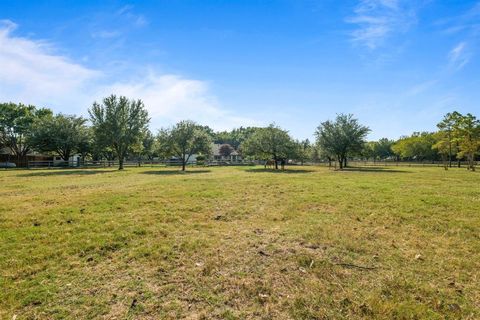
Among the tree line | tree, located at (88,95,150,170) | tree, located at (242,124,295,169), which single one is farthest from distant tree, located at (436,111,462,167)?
tree, located at (88,95,150,170)

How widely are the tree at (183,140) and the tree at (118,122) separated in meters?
4.31

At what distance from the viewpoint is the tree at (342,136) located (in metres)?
42.2

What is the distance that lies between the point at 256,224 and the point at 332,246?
2268 millimetres

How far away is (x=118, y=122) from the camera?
123ft

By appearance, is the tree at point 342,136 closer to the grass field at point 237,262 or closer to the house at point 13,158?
the grass field at point 237,262

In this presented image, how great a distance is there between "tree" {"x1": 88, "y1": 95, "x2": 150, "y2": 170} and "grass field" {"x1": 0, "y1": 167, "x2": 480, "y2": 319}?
3090cm

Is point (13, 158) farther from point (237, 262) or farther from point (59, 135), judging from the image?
point (237, 262)

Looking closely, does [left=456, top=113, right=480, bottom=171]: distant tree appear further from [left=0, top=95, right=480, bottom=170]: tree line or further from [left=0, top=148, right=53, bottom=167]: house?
[left=0, top=148, right=53, bottom=167]: house

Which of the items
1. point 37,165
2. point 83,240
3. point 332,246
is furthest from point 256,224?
point 37,165

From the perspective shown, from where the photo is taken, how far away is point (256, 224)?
291 inches

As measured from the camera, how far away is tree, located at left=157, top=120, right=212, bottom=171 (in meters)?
36.7

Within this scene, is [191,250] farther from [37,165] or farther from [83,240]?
[37,165]

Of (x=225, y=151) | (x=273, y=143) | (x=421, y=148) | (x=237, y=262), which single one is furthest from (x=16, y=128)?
(x=421, y=148)

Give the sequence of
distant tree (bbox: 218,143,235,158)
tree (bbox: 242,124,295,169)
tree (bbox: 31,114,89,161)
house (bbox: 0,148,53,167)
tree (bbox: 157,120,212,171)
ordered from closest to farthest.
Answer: tree (bbox: 157,120,212,171) → tree (bbox: 242,124,295,169) → tree (bbox: 31,114,89,161) → house (bbox: 0,148,53,167) → distant tree (bbox: 218,143,235,158)
